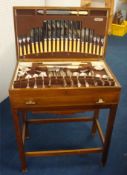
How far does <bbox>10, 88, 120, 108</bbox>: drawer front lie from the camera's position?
1.12 meters

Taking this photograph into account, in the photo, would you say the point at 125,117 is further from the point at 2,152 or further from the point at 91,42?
the point at 2,152

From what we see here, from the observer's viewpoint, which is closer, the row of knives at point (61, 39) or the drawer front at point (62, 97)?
the drawer front at point (62, 97)

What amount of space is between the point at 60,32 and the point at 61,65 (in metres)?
0.20

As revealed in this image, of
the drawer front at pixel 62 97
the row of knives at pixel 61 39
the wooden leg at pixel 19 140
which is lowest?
the wooden leg at pixel 19 140

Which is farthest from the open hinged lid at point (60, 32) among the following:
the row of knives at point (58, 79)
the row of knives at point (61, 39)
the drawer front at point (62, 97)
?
the drawer front at point (62, 97)

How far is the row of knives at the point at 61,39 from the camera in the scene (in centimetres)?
132

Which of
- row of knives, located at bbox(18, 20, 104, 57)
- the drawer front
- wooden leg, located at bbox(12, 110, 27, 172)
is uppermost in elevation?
row of knives, located at bbox(18, 20, 104, 57)

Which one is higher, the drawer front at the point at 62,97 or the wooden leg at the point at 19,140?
the drawer front at the point at 62,97

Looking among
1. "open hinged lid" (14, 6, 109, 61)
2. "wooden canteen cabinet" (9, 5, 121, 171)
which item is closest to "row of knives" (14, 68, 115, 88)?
"wooden canteen cabinet" (9, 5, 121, 171)

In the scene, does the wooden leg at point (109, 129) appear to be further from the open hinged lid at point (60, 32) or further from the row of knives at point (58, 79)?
the open hinged lid at point (60, 32)

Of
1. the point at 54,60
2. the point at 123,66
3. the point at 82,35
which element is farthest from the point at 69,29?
the point at 123,66

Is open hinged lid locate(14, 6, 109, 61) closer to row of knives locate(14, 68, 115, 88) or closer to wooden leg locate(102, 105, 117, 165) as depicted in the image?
row of knives locate(14, 68, 115, 88)

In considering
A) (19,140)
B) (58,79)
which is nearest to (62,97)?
(58,79)

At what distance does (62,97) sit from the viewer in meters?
1.15
